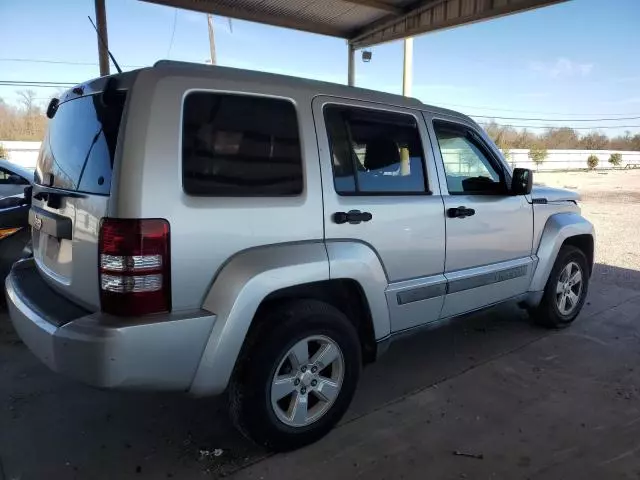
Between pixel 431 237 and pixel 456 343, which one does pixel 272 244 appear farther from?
pixel 456 343

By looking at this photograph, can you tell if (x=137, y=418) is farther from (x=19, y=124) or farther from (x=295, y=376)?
(x=19, y=124)

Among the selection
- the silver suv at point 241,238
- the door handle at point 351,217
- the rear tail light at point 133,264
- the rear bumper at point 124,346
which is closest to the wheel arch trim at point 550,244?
the silver suv at point 241,238

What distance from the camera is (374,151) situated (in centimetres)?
309

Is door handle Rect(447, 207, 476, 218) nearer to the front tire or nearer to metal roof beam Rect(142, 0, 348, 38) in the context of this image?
the front tire

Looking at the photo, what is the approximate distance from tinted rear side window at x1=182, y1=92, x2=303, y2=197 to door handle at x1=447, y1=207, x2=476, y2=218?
123cm

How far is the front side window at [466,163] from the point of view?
3.48 metres

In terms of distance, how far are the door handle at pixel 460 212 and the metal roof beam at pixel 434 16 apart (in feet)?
16.9

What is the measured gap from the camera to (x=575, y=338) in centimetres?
446

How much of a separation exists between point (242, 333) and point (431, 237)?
4.88 ft

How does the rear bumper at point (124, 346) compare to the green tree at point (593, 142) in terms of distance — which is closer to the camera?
the rear bumper at point (124, 346)

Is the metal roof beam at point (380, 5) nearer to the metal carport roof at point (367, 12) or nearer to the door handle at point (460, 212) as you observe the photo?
the metal carport roof at point (367, 12)

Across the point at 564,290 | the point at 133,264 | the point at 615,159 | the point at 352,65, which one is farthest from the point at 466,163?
the point at 615,159

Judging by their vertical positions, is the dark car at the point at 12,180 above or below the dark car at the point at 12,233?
above

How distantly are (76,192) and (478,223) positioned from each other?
2.62 meters
